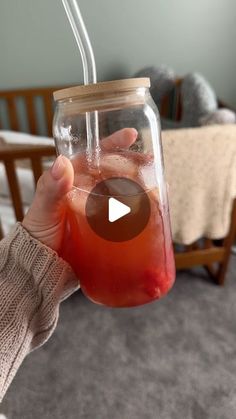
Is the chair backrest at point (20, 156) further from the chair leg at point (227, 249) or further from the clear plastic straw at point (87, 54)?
the chair leg at point (227, 249)

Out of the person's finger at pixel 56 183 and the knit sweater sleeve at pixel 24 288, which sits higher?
the person's finger at pixel 56 183

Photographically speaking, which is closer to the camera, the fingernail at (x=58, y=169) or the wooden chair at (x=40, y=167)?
the fingernail at (x=58, y=169)

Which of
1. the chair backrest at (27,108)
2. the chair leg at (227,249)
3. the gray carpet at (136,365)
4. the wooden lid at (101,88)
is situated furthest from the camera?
the chair backrest at (27,108)

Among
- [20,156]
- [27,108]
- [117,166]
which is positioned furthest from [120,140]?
[27,108]

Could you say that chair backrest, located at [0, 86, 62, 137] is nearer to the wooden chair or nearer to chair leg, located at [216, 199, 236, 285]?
the wooden chair

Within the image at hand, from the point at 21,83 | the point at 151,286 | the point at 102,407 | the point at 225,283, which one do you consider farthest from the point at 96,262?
the point at 21,83

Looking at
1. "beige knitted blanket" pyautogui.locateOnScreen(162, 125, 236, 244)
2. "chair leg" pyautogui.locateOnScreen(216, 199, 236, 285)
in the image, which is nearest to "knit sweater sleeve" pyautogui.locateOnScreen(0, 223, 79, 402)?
"beige knitted blanket" pyautogui.locateOnScreen(162, 125, 236, 244)

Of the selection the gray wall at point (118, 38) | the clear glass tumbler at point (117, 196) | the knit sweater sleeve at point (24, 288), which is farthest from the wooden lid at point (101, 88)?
the gray wall at point (118, 38)
